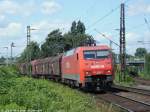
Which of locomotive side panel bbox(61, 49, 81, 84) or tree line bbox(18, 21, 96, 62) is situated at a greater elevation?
tree line bbox(18, 21, 96, 62)

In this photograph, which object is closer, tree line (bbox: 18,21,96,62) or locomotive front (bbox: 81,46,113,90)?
locomotive front (bbox: 81,46,113,90)

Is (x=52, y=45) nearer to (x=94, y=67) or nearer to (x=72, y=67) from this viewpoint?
(x=72, y=67)

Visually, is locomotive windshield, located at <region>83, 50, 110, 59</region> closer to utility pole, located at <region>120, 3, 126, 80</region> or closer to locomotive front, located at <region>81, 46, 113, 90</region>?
locomotive front, located at <region>81, 46, 113, 90</region>

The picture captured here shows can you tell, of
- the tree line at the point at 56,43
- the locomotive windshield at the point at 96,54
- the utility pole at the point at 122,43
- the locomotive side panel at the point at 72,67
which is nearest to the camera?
the locomotive windshield at the point at 96,54

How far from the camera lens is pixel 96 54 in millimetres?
32938

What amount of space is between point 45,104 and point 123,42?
3873cm

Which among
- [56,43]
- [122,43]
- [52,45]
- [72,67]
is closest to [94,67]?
[72,67]

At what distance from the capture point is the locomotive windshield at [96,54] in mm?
32938

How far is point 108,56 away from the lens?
108 feet

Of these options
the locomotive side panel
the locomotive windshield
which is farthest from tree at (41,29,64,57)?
the locomotive windshield

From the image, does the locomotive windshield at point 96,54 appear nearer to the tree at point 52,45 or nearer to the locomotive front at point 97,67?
the locomotive front at point 97,67

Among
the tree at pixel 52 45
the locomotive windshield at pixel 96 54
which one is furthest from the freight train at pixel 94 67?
the tree at pixel 52 45

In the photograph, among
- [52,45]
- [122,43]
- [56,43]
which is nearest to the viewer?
[122,43]

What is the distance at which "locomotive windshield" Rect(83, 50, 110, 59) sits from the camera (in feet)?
108
